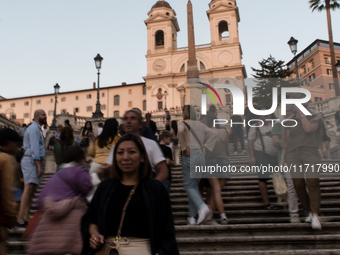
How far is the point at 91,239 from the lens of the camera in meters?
2.43

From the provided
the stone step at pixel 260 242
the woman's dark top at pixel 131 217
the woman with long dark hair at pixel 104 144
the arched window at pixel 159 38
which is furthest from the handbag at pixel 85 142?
the arched window at pixel 159 38

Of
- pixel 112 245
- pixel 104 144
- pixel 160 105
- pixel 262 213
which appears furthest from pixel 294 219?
pixel 160 105

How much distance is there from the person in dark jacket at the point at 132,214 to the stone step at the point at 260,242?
8.16 feet

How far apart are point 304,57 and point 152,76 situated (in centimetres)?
3671

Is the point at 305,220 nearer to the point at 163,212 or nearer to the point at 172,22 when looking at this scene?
the point at 163,212

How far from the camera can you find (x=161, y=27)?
59.6 m

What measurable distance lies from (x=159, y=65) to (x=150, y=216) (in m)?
56.6

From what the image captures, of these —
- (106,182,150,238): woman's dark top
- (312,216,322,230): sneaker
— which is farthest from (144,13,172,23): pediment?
(106,182,150,238): woman's dark top

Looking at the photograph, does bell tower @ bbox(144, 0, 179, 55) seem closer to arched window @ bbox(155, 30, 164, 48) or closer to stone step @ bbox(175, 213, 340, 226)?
arched window @ bbox(155, 30, 164, 48)

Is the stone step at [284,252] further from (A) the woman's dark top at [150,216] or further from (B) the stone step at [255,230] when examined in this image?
(A) the woman's dark top at [150,216]

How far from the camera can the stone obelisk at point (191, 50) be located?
25.6 m

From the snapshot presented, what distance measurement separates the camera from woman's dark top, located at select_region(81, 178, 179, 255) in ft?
7.85

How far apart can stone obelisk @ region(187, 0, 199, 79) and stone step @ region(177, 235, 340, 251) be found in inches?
821

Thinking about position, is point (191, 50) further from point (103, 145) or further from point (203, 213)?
point (103, 145)
